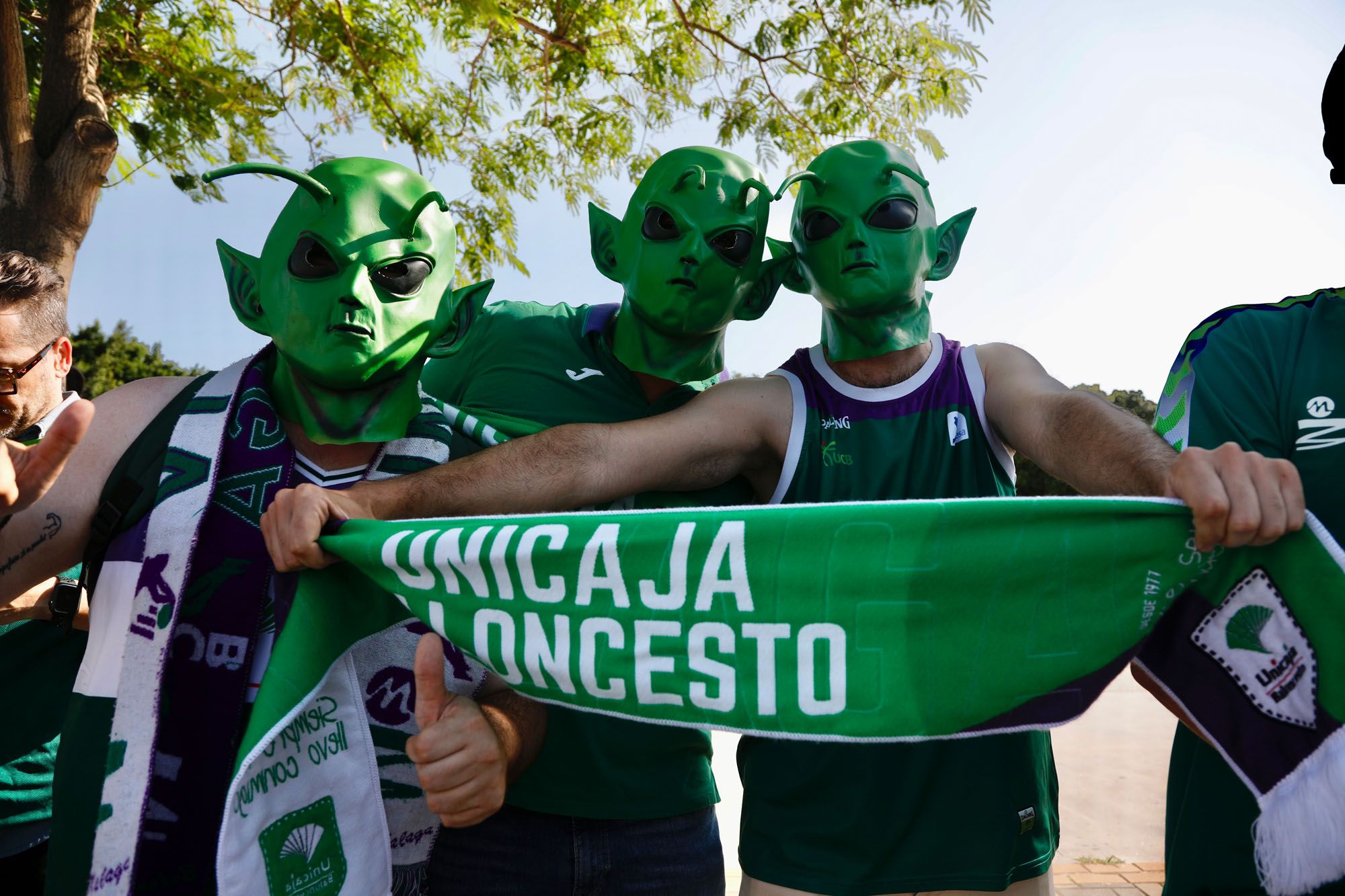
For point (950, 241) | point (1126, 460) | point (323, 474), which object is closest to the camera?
point (1126, 460)

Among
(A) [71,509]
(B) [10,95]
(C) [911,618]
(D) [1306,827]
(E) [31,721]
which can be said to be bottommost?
(D) [1306,827]

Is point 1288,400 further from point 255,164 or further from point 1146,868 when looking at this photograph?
point 1146,868

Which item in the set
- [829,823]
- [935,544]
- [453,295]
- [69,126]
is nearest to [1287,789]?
[935,544]

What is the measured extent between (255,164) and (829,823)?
203 centimetres

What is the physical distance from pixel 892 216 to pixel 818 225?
0.20 m

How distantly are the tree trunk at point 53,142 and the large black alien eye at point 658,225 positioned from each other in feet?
13.1

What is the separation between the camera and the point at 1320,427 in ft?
6.33

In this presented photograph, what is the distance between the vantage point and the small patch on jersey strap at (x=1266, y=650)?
166 cm

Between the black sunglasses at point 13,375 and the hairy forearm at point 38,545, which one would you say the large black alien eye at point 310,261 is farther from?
the black sunglasses at point 13,375

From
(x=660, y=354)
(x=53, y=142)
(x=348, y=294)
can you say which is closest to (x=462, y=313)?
(x=348, y=294)

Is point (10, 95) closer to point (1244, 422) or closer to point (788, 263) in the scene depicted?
point (788, 263)

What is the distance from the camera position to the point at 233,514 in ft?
6.72

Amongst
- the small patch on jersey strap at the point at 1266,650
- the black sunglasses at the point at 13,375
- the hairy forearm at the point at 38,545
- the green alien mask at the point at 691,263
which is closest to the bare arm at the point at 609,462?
the green alien mask at the point at 691,263

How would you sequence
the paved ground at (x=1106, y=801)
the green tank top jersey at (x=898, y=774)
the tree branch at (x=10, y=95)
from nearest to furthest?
the green tank top jersey at (x=898, y=774) → the tree branch at (x=10, y=95) → the paved ground at (x=1106, y=801)
